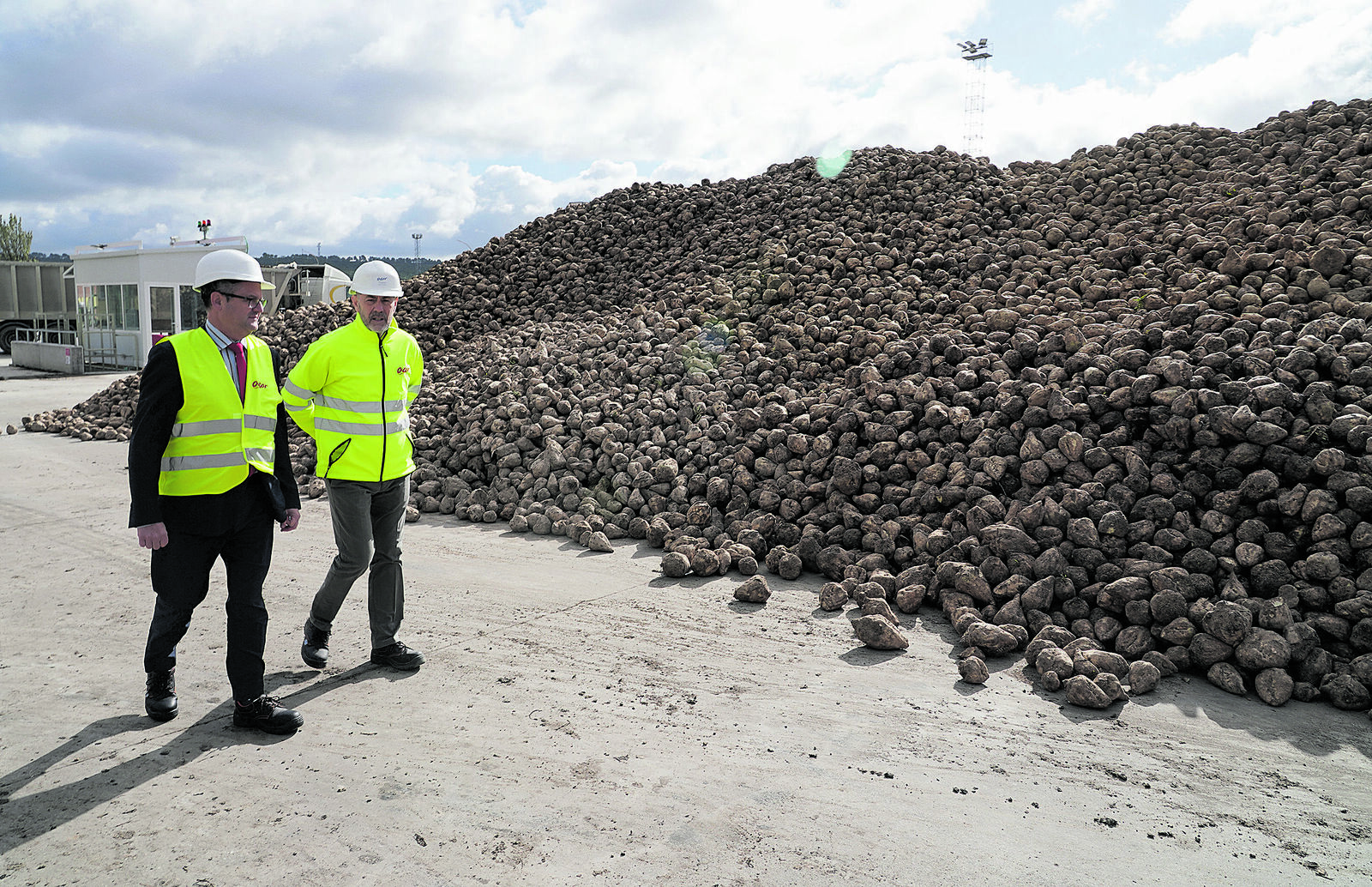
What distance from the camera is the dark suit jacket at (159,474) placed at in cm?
336

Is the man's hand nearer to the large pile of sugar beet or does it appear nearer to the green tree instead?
the large pile of sugar beet

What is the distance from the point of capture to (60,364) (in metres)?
23.2

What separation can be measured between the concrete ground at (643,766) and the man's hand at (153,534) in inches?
36.8

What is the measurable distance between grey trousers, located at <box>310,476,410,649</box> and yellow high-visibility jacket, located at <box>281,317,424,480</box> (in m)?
0.12

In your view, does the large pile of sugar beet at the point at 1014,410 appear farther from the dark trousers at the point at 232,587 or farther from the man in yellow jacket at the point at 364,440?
the dark trousers at the point at 232,587

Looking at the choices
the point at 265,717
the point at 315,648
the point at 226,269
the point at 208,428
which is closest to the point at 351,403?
the point at 208,428

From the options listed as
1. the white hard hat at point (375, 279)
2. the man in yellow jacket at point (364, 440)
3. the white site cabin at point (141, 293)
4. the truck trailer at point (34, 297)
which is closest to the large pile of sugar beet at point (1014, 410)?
the man in yellow jacket at point (364, 440)

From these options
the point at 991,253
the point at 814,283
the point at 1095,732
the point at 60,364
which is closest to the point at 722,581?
the point at 1095,732

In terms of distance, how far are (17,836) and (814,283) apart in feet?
28.7

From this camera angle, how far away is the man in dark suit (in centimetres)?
341

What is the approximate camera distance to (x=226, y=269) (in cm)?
354

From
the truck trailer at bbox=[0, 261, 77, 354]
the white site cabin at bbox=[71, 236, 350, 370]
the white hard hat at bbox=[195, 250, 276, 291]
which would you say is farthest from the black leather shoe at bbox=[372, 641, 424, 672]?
the truck trailer at bbox=[0, 261, 77, 354]

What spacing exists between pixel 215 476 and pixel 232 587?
0.51 m

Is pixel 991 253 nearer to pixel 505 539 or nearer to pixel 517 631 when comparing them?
pixel 505 539
